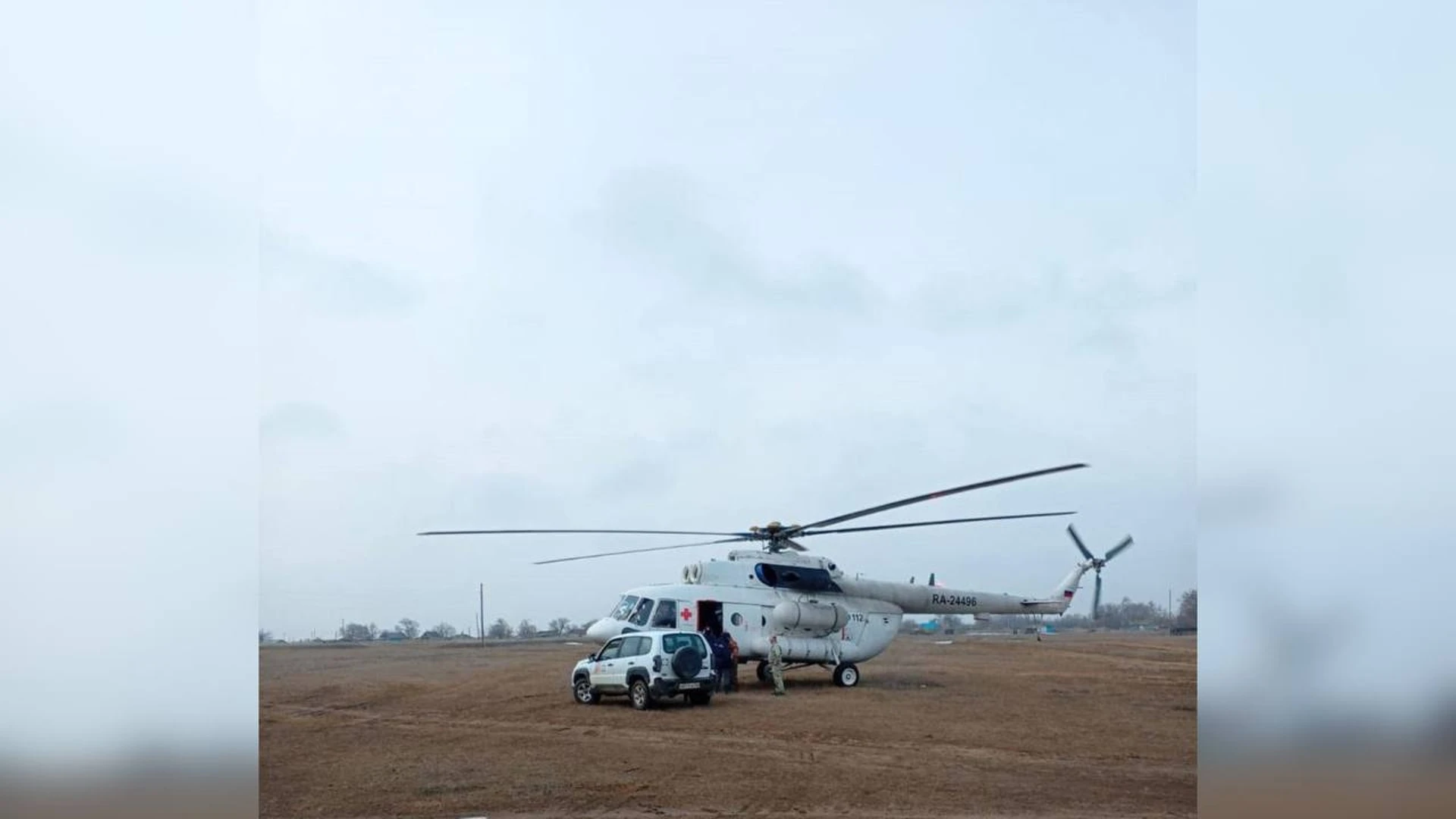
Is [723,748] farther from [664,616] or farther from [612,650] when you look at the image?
[664,616]

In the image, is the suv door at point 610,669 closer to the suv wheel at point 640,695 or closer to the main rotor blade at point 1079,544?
the suv wheel at point 640,695

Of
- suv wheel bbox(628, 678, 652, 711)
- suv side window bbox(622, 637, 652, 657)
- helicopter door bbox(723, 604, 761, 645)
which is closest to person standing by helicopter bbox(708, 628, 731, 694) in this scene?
helicopter door bbox(723, 604, 761, 645)

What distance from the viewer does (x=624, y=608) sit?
11562mm

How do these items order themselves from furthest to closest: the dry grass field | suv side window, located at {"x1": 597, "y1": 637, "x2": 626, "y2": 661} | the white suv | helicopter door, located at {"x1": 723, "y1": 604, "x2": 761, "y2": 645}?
helicopter door, located at {"x1": 723, "y1": 604, "x2": 761, "y2": 645} < suv side window, located at {"x1": 597, "y1": 637, "x2": 626, "y2": 661} < the white suv < the dry grass field

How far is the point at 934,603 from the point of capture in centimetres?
1291

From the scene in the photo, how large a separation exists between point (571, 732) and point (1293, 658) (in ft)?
21.1

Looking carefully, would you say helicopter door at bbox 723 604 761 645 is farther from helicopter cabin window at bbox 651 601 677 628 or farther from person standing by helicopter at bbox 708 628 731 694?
helicopter cabin window at bbox 651 601 677 628

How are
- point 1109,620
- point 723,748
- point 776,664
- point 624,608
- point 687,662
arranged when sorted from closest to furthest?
point 723,748 < point 687,662 < point 624,608 < point 776,664 < point 1109,620

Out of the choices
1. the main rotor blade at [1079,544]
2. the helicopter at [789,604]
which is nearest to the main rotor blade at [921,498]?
the helicopter at [789,604]

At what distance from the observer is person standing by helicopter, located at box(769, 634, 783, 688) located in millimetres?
11688

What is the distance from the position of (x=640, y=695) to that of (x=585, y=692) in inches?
30.3

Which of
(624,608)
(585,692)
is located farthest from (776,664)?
(585,692)

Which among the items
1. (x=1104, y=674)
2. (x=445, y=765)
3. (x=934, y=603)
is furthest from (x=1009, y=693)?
(x=445, y=765)

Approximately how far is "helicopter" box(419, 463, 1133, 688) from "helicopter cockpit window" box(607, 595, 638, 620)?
0.01m
